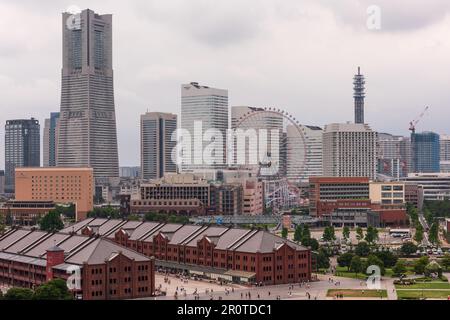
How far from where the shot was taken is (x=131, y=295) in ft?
101

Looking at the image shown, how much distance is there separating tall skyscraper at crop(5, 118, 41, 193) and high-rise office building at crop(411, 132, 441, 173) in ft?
267

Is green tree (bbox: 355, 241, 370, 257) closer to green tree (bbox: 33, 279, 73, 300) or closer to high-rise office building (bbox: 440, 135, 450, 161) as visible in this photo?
green tree (bbox: 33, 279, 73, 300)

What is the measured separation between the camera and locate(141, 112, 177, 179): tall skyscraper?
447ft

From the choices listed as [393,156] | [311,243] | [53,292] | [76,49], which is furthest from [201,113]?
[53,292]

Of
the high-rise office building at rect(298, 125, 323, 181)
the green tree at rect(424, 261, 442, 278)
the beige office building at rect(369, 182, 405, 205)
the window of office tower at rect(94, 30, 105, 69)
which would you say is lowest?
the green tree at rect(424, 261, 442, 278)

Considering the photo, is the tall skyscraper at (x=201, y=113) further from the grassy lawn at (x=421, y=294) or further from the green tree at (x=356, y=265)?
the grassy lawn at (x=421, y=294)

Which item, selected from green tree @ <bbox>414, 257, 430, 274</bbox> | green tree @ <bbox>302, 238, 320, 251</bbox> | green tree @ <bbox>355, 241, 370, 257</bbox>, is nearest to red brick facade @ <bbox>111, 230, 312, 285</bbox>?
green tree @ <bbox>414, 257, 430, 274</bbox>

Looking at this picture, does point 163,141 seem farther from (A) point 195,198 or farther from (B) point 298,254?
(B) point 298,254

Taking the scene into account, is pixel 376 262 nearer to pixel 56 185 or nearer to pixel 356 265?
pixel 356 265

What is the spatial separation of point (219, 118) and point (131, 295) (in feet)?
308

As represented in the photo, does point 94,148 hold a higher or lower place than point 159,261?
higher

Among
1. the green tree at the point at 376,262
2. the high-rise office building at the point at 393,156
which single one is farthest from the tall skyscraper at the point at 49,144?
the green tree at the point at 376,262

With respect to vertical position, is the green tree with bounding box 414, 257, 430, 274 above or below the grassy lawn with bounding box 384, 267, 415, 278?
above
